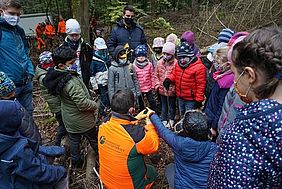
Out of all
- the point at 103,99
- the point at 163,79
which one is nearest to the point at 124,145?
the point at 163,79

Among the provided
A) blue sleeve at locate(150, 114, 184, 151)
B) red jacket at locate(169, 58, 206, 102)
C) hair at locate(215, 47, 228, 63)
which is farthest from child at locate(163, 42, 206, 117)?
blue sleeve at locate(150, 114, 184, 151)

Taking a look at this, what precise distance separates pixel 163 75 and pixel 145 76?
1.07 feet

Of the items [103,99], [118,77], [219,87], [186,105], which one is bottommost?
[103,99]

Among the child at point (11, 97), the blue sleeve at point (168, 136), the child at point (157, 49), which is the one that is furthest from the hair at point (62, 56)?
the child at point (157, 49)

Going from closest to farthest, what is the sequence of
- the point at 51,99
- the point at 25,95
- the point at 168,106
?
1. the point at 25,95
2. the point at 51,99
3. the point at 168,106

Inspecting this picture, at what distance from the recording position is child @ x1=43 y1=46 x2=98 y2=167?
3.77 m

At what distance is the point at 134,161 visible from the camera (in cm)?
313

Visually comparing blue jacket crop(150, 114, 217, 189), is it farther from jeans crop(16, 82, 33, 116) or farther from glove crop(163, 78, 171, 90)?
jeans crop(16, 82, 33, 116)

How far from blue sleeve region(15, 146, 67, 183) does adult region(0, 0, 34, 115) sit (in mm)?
1788

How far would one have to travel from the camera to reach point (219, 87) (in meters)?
3.50

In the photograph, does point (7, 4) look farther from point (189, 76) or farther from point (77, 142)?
point (189, 76)

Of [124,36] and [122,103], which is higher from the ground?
[124,36]

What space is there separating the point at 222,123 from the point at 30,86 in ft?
8.91

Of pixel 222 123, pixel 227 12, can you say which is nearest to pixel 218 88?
pixel 222 123
